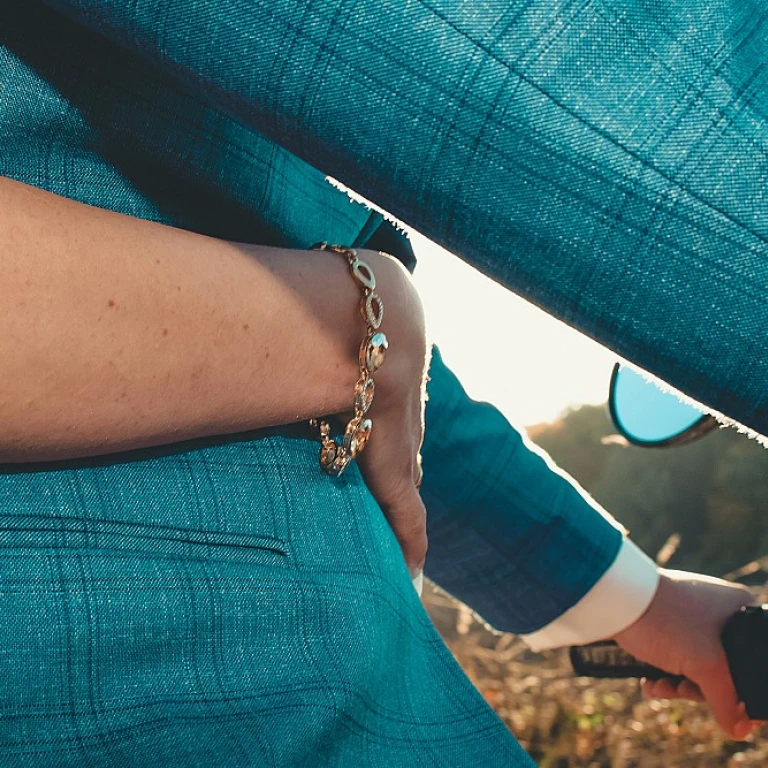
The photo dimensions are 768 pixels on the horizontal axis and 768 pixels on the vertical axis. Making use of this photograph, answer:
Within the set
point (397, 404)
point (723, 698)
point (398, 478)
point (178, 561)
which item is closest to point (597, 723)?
point (723, 698)

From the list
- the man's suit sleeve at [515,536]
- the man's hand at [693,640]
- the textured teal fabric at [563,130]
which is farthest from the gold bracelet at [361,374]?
the man's hand at [693,640]

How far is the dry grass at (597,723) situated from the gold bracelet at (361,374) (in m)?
2.04

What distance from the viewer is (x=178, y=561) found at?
0.75 meters

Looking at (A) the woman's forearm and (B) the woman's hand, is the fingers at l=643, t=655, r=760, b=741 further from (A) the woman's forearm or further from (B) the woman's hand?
(A) the woman's forearm

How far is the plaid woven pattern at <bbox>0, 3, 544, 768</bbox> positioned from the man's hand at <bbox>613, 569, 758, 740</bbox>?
0.94 metres

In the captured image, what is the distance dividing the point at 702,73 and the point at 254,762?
67cm

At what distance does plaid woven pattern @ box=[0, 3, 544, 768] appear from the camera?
698mm

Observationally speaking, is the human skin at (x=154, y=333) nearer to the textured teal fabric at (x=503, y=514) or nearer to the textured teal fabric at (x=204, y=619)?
the textured teal fabric at (x=204, y=619)

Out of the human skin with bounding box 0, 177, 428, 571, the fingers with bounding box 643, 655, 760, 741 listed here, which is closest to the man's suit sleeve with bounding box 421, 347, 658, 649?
the fingers with bounding box 643, 655, 760, 741

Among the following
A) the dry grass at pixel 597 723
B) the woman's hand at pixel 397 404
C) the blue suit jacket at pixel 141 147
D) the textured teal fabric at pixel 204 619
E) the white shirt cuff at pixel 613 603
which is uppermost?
the blue suit jacket at pixel 141 147

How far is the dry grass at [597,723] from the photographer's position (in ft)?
8.60

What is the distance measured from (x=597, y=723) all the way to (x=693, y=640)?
4.22ft

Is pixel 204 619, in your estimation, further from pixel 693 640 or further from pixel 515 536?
pixel 693 640

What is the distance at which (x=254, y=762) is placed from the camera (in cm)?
78
